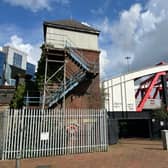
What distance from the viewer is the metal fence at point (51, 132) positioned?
34.4ft

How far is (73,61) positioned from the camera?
19141 mm

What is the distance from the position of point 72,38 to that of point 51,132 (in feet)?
41.4

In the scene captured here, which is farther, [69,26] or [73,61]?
[69,26]

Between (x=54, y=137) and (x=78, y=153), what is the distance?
1.73m

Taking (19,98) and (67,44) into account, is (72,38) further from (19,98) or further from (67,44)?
(19,98)

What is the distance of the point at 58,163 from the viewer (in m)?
9.09

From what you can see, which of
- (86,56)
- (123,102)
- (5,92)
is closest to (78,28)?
(86,56)

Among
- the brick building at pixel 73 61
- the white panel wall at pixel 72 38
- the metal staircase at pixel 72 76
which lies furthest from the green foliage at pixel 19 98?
the white panel wall at pixel 72 38

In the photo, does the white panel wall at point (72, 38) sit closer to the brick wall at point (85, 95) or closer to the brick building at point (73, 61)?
the brick building at point (73, 61)

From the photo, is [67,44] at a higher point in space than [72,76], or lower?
higher

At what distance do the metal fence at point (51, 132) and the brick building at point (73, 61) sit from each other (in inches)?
185

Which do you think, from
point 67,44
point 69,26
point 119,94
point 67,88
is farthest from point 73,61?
point 119,94

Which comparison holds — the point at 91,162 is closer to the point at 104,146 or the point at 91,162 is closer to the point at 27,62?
the point at 104,146

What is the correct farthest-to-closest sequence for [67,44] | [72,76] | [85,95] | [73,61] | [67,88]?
[67,44] → [85,95] → [73,61] → [72,76] → [67,88]
